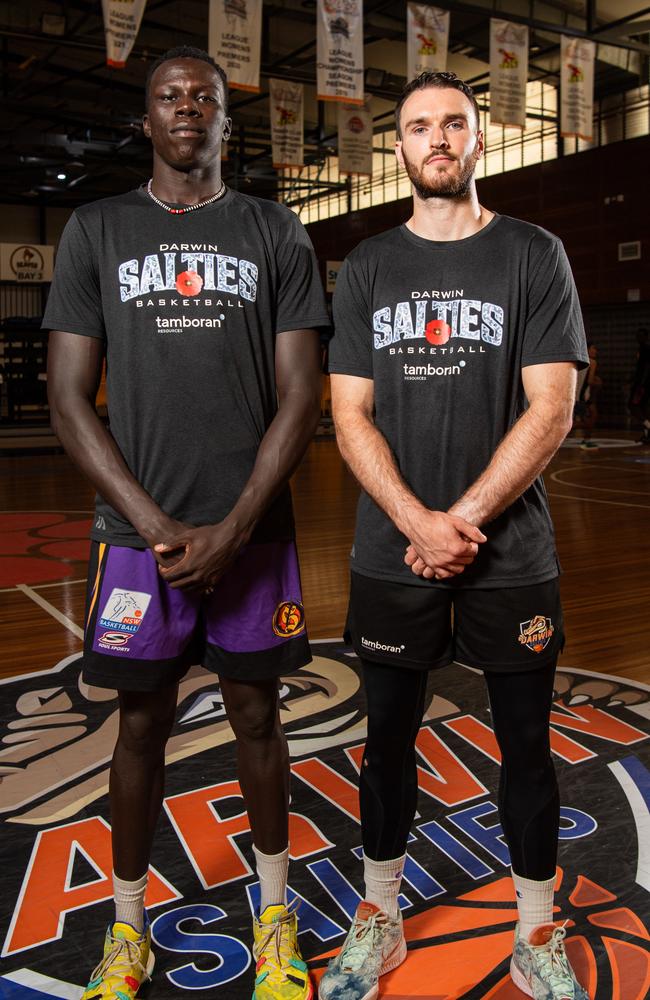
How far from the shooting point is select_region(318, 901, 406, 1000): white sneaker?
4.97 feet

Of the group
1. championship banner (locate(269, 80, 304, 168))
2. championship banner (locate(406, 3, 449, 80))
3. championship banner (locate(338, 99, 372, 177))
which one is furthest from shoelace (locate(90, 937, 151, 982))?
championship banner (locate(338, 99, 372, 177))

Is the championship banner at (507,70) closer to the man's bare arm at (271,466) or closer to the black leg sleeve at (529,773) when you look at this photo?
the man's bare arm at (271,466)

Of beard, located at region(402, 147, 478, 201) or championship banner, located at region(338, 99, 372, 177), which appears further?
championship banner, located at region(338, 99, 372, 177)

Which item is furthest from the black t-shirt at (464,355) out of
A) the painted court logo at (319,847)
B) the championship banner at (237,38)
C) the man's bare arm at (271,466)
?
the championship banner at (237,38)

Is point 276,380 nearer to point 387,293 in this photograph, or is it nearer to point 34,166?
point 387,293

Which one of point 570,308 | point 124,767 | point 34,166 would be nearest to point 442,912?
point 124,767

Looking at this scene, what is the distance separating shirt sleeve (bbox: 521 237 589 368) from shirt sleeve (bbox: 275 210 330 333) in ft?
1.18

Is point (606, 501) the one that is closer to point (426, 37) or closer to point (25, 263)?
point (426, 37)

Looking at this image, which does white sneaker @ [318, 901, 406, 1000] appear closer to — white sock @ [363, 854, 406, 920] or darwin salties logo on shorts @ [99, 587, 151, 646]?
white sock @ [363, 854, 406, 920]

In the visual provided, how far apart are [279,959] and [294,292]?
117 cm

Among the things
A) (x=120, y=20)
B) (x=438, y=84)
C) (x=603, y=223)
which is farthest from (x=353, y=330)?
(x=603, y=223)

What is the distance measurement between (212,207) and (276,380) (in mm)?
323

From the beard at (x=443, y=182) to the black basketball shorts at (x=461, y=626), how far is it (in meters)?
0.68

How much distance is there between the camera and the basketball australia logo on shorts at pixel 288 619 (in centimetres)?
157
